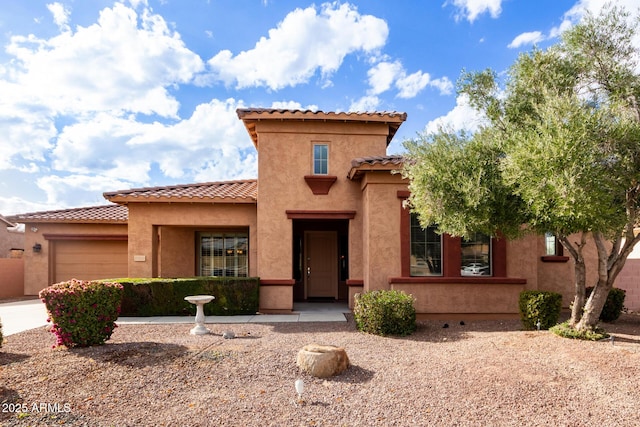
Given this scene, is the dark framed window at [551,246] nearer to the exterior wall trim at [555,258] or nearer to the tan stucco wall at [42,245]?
the exterior wall trim at [555,258]

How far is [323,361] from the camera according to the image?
555 centimetres

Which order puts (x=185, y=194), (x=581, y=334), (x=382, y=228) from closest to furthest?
(x=581, y=334)
(x=382, y=228)
(x=185, y=194)

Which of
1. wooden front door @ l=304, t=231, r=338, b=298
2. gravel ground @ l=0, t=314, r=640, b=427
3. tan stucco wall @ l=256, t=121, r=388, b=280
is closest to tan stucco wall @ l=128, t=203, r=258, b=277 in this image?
tan stucco wall @ l=256, t=121, r=388, b=280

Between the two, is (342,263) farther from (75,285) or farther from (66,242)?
(66,242)

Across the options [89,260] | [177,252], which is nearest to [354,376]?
[177,252]

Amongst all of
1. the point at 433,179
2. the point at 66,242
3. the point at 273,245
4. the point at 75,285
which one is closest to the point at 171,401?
the point at 75,285

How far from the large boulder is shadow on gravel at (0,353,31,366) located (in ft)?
14.7

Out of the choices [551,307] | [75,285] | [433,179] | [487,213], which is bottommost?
[551,307]

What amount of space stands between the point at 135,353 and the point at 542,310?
7.62 m

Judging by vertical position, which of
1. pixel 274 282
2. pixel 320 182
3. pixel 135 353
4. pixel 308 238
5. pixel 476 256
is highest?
pixel 320 182

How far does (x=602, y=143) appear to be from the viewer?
224 inches

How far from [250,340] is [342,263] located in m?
6.73

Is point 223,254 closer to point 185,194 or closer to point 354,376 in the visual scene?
point 185,194

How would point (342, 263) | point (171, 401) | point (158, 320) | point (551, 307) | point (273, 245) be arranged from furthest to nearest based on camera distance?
1. point (342, 263)
2. point (273, 245)
3. point (158, 320)
4. point (551, 307)
5. point (171, 401)
